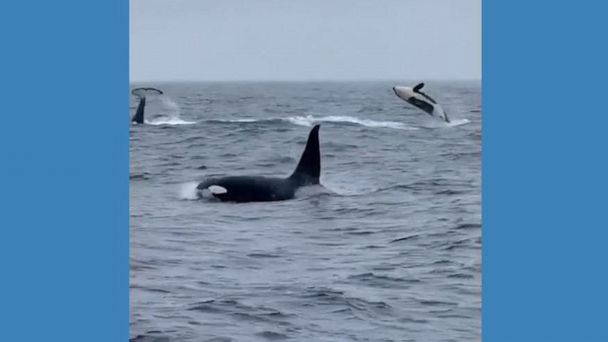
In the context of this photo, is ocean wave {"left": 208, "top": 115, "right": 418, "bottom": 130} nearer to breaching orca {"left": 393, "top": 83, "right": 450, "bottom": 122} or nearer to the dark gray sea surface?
the dark gray sea surface

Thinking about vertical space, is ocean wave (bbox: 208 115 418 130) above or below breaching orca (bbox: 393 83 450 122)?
below

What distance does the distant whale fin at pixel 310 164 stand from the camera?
11.3 meters

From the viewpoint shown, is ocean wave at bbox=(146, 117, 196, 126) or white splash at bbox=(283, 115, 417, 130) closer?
white splash at bbox=(283, 115, 417, 130)

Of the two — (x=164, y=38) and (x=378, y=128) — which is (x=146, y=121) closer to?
(x=164, y=38)

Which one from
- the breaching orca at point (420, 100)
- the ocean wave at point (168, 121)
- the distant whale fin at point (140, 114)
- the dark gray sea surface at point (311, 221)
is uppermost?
the breaching orca at point (420, 100)

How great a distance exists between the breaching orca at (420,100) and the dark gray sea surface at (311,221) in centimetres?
6

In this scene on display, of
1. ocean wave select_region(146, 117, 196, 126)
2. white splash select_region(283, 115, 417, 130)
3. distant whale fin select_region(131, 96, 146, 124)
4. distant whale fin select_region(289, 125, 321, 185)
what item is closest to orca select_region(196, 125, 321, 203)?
distant whale fin select_region(289, 125, 321, 185)

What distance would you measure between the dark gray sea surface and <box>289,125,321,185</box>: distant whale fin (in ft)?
0.21

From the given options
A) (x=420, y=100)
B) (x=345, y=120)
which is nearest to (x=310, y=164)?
(x=345, y=120)

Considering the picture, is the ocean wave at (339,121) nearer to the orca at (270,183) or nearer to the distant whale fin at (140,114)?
the orca at (270,183)

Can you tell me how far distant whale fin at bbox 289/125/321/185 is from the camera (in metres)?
11.3

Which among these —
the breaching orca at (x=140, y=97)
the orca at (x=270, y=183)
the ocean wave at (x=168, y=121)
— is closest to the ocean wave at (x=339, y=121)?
the orca at (x=270, y=183)

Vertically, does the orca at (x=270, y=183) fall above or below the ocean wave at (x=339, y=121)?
below

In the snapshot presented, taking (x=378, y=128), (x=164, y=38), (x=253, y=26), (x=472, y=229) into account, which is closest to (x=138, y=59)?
(x=164, y=38)
